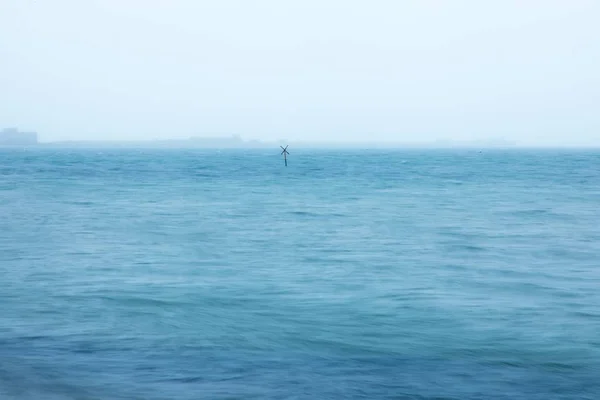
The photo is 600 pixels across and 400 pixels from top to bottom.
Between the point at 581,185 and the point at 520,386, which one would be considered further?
the point at 581,185

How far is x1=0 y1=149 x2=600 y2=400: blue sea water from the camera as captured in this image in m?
11.2

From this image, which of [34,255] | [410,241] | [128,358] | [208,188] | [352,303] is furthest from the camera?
[208,188]

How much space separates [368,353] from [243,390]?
297 cm

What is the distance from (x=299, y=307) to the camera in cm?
1662

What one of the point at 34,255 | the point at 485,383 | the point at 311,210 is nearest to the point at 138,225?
the point at 34,255

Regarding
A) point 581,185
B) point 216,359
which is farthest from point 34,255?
point 581,185

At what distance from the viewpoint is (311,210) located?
41.2 meters

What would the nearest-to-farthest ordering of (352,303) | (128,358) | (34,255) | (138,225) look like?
(128,358) < (352,303) < (34,255) < (138,225)

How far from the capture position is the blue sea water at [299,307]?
1120cm

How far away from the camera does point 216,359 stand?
1231 centimetres

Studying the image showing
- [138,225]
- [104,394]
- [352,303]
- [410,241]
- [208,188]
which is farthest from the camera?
[208,188]

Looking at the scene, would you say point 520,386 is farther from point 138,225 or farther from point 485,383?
point 138,225

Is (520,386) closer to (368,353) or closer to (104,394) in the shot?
(368,353)

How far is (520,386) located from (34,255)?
1784 centimetres
